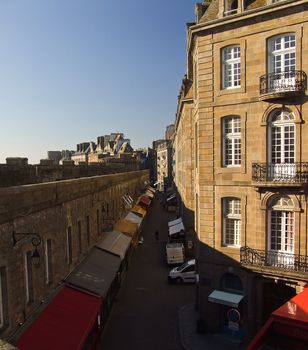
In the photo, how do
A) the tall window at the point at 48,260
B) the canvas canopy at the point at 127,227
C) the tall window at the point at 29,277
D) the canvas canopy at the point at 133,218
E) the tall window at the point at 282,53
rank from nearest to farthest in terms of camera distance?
the tall window at the point at 29,277
the tall window at the point at 48,260
the tall window at the point at 282,53
the canvas canopy at the point at 127,227
the canvas canopy at the point at 133,218

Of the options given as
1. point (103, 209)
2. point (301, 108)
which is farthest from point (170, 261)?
point (301, 108)

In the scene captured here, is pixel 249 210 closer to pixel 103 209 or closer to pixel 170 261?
pixel 103 209

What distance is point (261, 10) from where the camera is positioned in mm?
15859

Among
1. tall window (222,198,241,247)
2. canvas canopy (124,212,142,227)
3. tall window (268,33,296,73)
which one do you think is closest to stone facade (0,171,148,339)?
tall window (222,198,241,247)

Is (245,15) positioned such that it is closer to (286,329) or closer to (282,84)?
(282,84)

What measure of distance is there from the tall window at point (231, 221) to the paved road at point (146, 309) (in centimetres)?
513

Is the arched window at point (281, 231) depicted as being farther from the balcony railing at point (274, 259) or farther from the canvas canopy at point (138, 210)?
the canvas canopy at point (138, 210)

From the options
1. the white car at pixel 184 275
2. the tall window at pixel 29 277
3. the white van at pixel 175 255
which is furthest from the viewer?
the white van at pixel 175 255

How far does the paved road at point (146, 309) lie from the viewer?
56.7 feet

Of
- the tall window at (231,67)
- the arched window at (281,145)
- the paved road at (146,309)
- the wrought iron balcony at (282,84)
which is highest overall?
the tall window at (231,67)

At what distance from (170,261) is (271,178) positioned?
15807mm

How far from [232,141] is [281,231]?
4484 mm

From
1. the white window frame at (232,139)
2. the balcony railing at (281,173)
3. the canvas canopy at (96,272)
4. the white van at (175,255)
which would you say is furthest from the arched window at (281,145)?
the white van at (175,255)

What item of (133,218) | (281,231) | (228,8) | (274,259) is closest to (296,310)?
(274,259)
